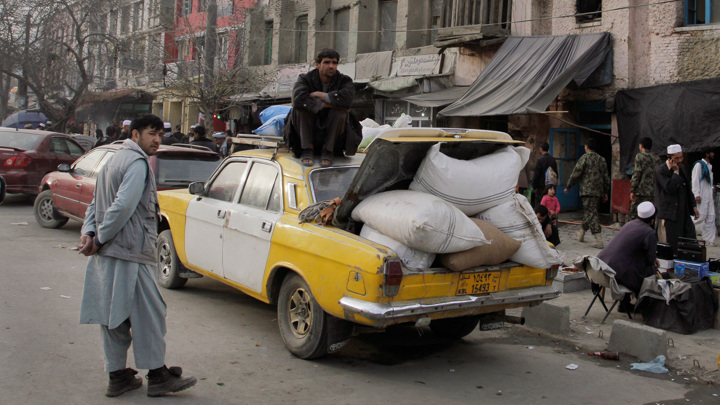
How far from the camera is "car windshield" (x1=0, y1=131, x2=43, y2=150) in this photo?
13.4m

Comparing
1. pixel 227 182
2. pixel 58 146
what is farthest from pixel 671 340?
pixel 58 146

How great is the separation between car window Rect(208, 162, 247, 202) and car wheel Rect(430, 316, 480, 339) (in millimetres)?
2329

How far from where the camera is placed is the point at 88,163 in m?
10.2

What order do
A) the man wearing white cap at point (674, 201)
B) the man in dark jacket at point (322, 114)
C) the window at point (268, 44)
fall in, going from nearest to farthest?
1. the man in dark jacket at point (322, 114)
2. the man wearing white cap at point (674, 201)
3. the window at point (268, 44)

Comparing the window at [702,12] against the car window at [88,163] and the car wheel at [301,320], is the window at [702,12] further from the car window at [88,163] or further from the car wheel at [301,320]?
the car window at [88,163]

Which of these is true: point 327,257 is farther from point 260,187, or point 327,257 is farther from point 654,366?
point 654,366

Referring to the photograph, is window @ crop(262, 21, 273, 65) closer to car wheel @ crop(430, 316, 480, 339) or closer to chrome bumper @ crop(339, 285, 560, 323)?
car wheel @ crop(430, 316, 480, 339)

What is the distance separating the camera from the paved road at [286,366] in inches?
174

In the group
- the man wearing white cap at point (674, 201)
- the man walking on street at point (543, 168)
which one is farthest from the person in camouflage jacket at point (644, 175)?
the man walking on street at point (543, 168)

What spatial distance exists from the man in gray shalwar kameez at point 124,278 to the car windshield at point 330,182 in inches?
65.9

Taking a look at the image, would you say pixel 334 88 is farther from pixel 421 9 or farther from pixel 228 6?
pixel 228 6

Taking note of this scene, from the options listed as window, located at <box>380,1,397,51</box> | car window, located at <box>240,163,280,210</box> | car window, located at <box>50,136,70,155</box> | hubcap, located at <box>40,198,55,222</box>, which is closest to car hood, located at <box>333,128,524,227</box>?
car window, located at <box>240,163,280,210</box>

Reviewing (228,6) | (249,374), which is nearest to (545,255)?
(249,374)

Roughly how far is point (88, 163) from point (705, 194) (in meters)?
9.95
